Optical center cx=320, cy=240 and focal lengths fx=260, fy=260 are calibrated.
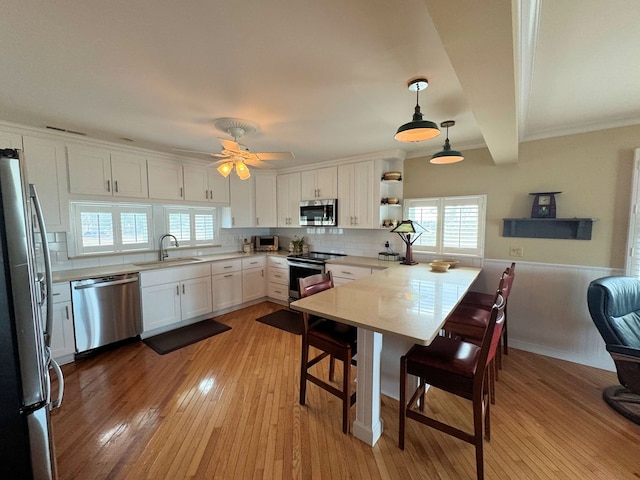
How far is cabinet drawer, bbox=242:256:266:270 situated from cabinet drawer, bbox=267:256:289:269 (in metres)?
0.12

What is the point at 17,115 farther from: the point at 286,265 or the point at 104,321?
the point at 286,265

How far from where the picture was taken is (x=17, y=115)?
7.63 feet

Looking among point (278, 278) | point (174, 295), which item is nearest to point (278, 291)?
point (278, 278)

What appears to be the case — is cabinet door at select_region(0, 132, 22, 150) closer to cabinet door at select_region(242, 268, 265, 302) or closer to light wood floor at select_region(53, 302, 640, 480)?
light wood floor at select_region(53, 302, 640, 480)

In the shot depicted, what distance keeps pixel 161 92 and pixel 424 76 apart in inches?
72.5

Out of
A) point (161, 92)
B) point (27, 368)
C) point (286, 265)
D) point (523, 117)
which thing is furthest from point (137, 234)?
point (523, 117)

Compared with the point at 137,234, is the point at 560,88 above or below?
above

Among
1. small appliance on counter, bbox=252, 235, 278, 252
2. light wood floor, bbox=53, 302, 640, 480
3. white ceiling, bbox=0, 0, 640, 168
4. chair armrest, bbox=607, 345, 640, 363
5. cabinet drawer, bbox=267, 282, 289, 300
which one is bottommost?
light wood floor, bbox=53, 302, 640, 480

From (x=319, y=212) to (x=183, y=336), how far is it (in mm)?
2594

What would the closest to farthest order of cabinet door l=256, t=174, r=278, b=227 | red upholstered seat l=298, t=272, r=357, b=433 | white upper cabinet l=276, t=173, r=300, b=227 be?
red upholstered seat l=298, t=272, r=357, b=433 < white upper cabinet l=276, t=173, r=300, b=227 < cabinet door l=256, t=174, r=278, b=227

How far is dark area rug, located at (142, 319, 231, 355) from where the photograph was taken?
9.98ft

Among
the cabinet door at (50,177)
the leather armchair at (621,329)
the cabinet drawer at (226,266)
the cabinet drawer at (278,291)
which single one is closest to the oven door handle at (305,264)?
the cabinet drawer at (278,291)

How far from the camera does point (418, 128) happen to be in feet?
5.33

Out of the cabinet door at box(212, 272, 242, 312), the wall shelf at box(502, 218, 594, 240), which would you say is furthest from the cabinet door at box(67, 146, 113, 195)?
the wall shelf at box(502, 218, 594, 240)
